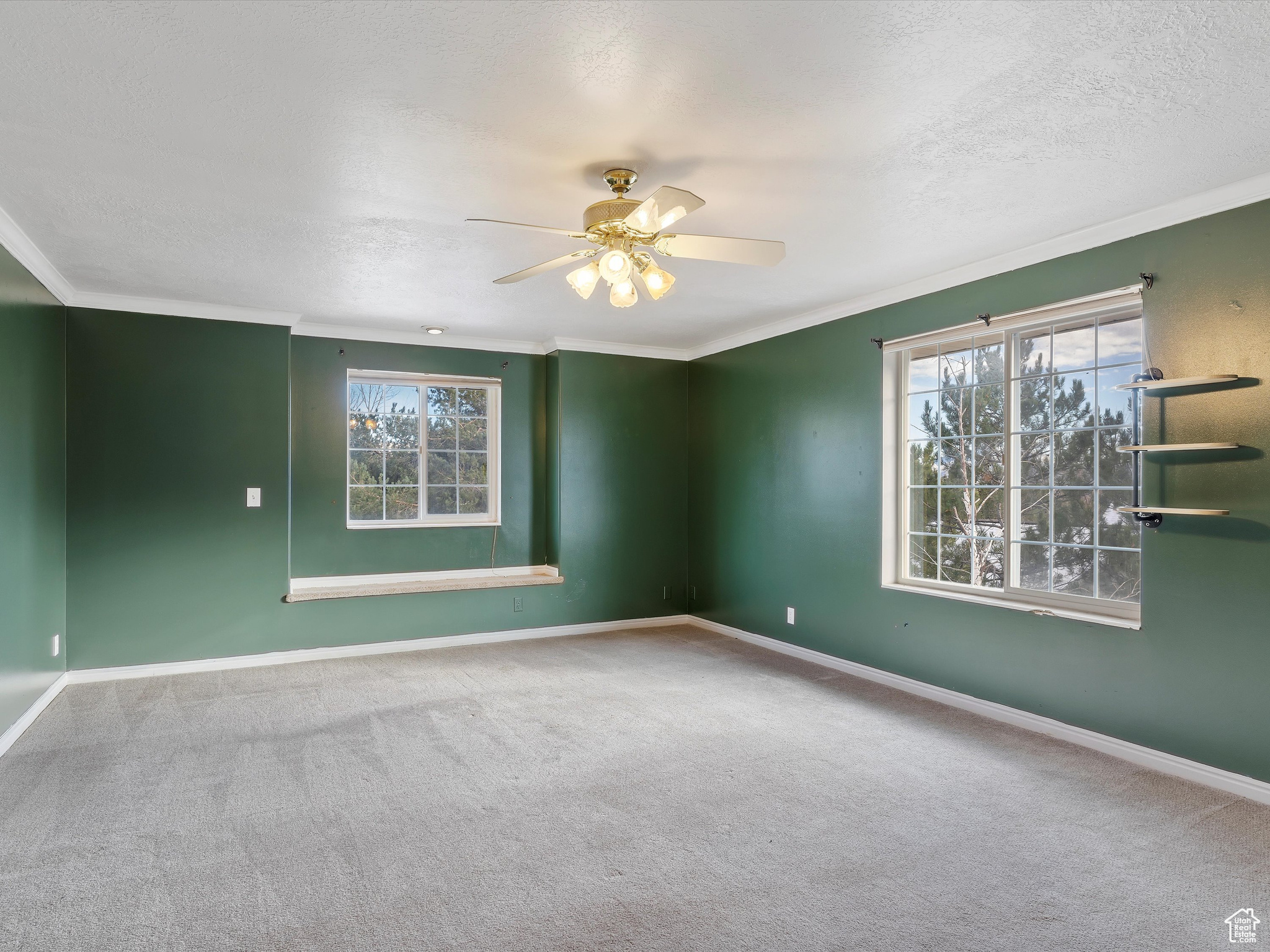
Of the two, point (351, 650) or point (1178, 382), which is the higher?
point (1178, 382)

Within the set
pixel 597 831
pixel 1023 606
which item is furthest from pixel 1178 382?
pixel 597 831

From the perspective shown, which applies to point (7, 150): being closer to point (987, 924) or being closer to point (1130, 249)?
point (987, 924)

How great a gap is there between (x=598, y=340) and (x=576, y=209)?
3000 mm

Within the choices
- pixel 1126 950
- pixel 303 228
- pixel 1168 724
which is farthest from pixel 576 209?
pixel 1168 724

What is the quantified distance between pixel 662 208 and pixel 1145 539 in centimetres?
254

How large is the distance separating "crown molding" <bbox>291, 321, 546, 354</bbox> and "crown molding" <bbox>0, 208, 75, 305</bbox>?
4.34 feet

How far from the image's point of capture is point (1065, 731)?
138 inches

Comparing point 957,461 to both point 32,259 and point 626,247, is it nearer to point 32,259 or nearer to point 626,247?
point 626,247

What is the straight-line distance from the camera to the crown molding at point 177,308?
4.62 m

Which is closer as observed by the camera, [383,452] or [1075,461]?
[1075,461]

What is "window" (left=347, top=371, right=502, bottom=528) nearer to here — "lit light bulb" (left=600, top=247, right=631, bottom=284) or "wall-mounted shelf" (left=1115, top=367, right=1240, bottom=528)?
"lit light bulb" (left=600, top=247, right=631, bottom=284)

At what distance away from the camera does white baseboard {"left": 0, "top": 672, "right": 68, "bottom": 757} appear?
3393 millimetres

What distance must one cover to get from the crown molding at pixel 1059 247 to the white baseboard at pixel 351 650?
274cm

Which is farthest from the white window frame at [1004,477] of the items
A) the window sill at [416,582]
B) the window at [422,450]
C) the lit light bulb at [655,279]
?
the window at [422,450]
